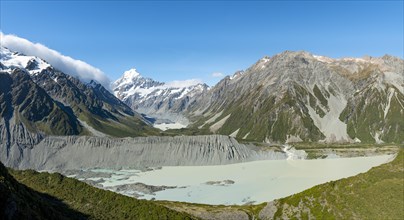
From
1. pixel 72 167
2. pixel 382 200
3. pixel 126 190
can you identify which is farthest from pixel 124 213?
pixel 72 167

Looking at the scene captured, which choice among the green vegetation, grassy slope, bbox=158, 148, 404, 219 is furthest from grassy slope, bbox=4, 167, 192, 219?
the green vegetation

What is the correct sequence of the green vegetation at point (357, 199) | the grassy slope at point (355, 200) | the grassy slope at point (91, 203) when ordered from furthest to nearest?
the grassy slope at point (91, 203) → the grassy slope at point (355, 200) → the green vegetation at point (357, 199)

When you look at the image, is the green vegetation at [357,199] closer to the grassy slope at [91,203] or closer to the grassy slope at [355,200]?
the grassy slope at [355,200]

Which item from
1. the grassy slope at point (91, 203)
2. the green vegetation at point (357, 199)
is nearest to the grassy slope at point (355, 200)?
the green vegetation at point (357, 199)

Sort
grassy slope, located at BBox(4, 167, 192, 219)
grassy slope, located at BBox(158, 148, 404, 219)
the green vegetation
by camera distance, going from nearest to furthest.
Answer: the green vegetation → grassy slope, located at BBox(158, 148, 404, 219) → grassy slope, located at BBox(4, 167, 192, 219)

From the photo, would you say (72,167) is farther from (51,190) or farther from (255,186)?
(51,190)

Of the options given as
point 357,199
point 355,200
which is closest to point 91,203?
point 355,200

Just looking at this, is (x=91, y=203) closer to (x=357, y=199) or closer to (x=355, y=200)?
(x=355, y=200)

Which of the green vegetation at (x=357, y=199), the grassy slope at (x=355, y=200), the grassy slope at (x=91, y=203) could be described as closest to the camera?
the green vegetation at (x=357, y=199)

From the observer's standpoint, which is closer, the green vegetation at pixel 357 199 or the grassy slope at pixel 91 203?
the green vegetation at pixel 357 199

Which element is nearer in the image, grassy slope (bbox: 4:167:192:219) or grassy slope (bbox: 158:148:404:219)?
grassy slope (bbox: 158:148:404:219)

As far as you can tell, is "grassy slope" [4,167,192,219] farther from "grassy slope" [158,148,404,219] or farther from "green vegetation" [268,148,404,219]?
"green vegetation" [268,148,404,219]
